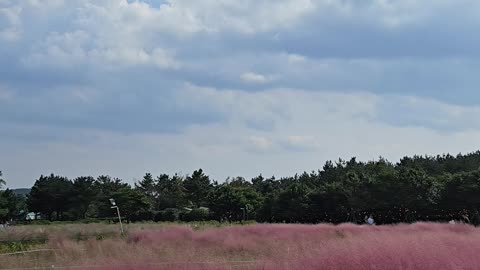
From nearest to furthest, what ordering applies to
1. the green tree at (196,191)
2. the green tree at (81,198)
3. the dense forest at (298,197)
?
1. the dense forest at (298,197)
2. the green tree at (81,198)
3. the green tree at (196,191)

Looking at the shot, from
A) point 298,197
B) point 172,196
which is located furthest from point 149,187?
point 298,197

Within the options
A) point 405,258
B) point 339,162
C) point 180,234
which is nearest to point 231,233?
point 180,234

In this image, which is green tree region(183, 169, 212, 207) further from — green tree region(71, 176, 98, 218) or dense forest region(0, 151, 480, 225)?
green tree region(71, 176, 98, 218)

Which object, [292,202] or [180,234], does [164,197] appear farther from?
[180,234]

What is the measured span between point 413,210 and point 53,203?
187ft

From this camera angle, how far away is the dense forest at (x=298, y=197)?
150ft

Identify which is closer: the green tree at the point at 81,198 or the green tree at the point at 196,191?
the green tree at the point at 81,198

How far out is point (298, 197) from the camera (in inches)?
2286

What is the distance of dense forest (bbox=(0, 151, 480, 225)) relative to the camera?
150 ft

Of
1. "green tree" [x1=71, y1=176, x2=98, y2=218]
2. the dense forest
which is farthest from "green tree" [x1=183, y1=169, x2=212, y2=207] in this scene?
"green tree" [x1=71, y1=176, x2=98, y2=218]

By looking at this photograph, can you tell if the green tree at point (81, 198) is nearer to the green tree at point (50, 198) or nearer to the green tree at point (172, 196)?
the green tree at point (50, 198)

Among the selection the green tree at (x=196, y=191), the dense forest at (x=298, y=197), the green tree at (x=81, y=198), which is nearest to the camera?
the dense forest at (x=298, y=197)

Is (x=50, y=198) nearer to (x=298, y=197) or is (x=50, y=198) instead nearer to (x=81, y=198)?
(x=81, y=198)

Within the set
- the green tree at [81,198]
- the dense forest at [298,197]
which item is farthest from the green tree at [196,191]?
the green tree at [81,198]
